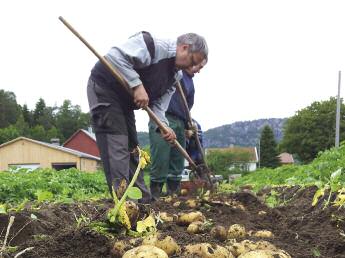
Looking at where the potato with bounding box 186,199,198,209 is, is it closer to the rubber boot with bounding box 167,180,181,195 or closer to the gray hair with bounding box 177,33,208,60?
the gray hair with bounding box 177,33,208,60

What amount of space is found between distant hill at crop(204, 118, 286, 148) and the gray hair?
130 metres

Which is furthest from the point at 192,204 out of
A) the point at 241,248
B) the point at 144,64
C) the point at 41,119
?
the point at 41,119

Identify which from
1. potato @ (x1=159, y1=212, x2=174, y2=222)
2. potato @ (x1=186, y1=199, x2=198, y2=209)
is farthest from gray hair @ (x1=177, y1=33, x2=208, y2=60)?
potato @ (x1=159, y1=212, x2=174, y2=222)

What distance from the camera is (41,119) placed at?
3206 inches

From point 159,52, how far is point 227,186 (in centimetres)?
280

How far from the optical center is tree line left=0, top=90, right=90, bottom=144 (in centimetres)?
6839

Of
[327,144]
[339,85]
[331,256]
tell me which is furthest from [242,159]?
[331,256]

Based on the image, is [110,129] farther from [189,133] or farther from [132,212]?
[189,133]

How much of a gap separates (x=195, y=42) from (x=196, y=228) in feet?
6.76

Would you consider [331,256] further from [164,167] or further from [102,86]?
[164,167]

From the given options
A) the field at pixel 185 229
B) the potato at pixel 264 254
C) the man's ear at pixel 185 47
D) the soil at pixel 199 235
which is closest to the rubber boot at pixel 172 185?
the field at pixel 185 229

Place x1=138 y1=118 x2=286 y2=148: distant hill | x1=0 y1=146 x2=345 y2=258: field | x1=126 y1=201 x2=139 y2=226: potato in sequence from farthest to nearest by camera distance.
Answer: x1=138 y1=118 x2=286 y2=148: distant hill → x1=126 y1=201 x2=139 y2=226: potato → x1=0 y1=146 x2=345 y2=258: field

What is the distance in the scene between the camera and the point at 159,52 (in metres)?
4.34

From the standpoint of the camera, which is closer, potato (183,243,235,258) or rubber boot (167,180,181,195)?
potato (183,243,235,258)
